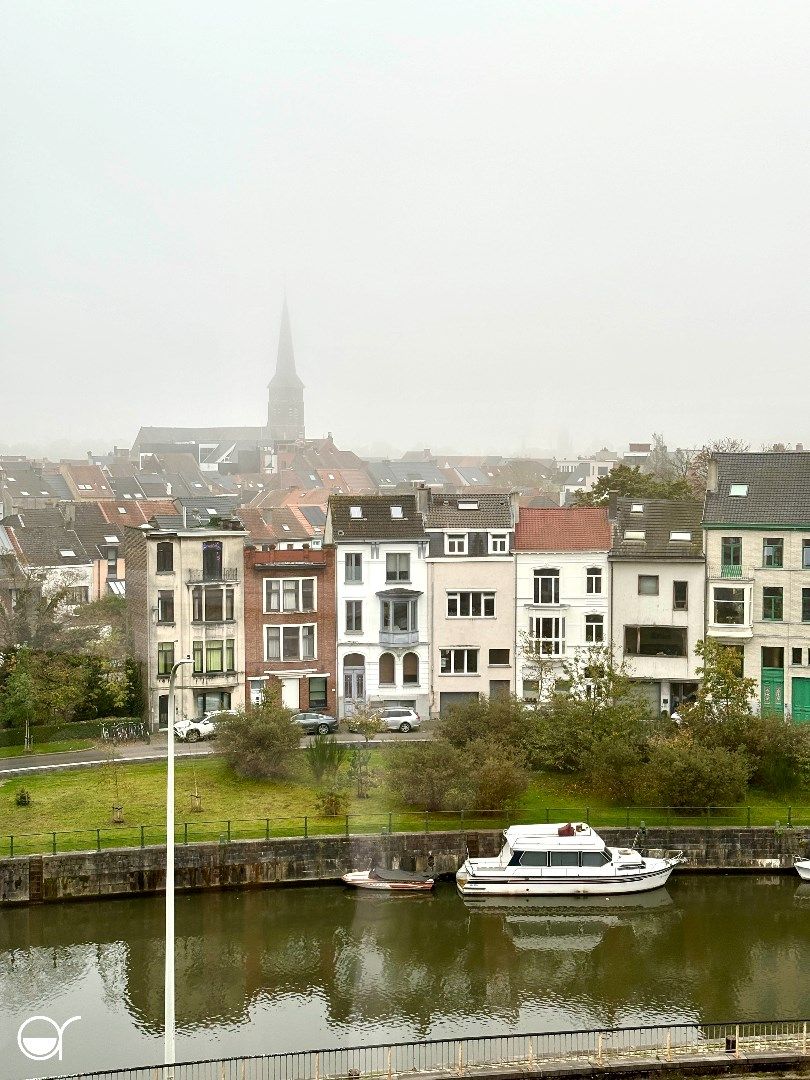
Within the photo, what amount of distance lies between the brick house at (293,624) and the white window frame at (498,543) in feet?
12.0

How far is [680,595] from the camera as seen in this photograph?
2855 centimetres

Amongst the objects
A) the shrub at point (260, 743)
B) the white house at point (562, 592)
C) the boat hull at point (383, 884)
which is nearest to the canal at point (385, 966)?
the boat hull at point (383, 884)

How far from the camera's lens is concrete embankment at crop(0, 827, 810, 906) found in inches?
766

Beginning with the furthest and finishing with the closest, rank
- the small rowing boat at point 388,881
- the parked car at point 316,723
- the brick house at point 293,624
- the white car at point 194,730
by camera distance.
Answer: the brick house at point 293,624 → the parked car at point 316,723 → the white car at point 194,730 → the small rowing boat at point 388,881

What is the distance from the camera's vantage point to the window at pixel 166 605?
91.3 feet

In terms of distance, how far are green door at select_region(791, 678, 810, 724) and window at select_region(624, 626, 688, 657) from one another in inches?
97.3

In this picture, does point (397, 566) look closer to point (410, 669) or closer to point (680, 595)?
point (410, 669)

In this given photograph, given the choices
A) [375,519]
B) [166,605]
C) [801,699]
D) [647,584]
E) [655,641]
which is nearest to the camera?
[801,699]

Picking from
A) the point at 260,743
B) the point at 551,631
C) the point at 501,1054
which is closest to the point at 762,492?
the point at 551,631

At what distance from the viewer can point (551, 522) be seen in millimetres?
29484

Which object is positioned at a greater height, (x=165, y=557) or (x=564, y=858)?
(x=165, y=557)

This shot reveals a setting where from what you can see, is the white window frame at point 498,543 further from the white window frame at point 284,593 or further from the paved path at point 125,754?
the paved path at point 125,754

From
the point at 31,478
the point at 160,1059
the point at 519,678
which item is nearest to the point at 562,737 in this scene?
the point at 519,678

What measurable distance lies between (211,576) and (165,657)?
2.04 metres
